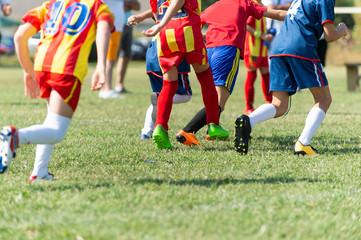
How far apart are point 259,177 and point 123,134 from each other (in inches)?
92.8

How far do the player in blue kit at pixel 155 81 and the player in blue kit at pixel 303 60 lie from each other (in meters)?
1.01

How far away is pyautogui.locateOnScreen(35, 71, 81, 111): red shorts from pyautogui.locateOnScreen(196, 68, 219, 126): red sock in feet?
5.96

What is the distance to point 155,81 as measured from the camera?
554 cm

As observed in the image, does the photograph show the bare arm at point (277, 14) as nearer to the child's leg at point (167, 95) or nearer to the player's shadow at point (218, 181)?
the child's leg at point (167, 95)

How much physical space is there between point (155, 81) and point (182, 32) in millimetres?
1108

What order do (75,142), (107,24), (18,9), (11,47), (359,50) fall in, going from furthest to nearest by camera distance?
1. (18,9)
2. (11,47)
3. (359,50)
4. (75,142)
5. (107,24)

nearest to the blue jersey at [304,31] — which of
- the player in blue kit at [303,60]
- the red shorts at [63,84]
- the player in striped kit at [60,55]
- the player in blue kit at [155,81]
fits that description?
the player in blue kit at [303,60]

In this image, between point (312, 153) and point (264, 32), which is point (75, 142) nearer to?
point (312, 153)

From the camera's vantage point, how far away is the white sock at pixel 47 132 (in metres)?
3.23

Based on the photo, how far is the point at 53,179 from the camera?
3555mm

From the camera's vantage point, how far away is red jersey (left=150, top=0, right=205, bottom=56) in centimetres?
A: 453

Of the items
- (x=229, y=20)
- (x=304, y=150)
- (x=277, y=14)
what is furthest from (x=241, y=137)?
(x=229, y=20)

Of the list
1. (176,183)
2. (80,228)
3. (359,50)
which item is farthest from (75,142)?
(359,50)

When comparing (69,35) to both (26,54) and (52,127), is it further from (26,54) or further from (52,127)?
(52,127)
